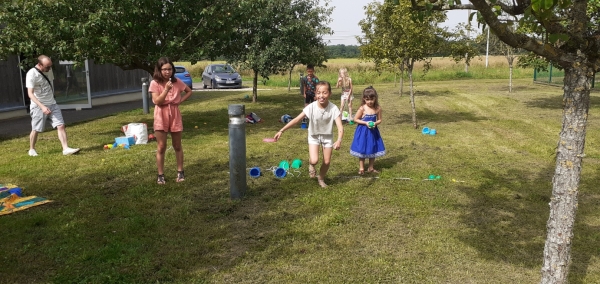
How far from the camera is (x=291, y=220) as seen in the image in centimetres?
529

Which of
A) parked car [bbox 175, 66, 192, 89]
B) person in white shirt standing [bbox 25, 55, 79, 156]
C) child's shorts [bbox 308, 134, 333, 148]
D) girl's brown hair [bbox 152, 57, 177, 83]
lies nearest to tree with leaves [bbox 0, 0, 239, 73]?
person in white shirt standing [bbox 25, 55, 79, 156]

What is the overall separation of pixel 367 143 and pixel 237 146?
2.50 metres

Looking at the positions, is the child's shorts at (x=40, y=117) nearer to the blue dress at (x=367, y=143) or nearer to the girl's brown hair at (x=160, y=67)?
the girl's brown hair at (x=160, y=67)

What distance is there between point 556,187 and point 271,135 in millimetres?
8540

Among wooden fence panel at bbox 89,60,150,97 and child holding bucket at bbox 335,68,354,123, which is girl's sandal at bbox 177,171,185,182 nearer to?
child holding bucket at bbox 335,68,354,123

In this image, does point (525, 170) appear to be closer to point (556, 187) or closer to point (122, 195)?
point (556, 187)

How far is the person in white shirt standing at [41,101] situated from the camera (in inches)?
328

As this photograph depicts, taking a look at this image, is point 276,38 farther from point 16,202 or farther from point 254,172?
point 16,202

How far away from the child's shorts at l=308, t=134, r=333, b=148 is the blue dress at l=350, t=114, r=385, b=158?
1055mm

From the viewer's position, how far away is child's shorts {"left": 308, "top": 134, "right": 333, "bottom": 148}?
6504 millimetres

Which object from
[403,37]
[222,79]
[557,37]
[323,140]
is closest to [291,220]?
[323,140]

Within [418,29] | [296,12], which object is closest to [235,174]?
[418,29]

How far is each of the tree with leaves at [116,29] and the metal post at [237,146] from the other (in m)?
5.13

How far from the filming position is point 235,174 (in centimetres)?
586
